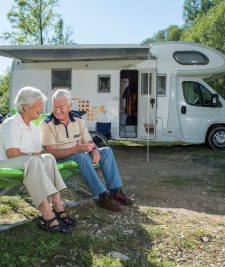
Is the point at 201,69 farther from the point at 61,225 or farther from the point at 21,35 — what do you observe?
the point at 21,35

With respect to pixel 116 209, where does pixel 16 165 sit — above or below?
above

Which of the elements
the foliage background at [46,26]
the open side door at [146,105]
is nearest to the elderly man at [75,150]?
the open side door at [146,105]

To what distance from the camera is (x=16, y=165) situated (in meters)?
3.76

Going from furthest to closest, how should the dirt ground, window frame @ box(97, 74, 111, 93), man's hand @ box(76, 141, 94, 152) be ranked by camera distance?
window frame @ box(97, 74, 111, 93)
the dirt ground
man's hand @ box(76, 141, 94, 152)

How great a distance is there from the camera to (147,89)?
396 inches

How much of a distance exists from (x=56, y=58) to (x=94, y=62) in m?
0.90

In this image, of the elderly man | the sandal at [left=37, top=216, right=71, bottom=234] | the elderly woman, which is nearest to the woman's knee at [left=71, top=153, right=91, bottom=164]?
the elderly man

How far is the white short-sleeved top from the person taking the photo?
12.7ft

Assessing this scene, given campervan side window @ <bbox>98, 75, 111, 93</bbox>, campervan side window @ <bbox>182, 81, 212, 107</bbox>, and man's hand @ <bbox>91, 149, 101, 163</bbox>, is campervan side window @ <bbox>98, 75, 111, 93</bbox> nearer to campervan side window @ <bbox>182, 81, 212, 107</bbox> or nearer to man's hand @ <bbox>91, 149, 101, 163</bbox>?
campervan side window @ <bbox>182, 81, 212, 107</bbox>

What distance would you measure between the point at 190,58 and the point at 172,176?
4.00 m

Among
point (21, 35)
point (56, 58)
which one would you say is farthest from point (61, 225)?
point (21, 35)

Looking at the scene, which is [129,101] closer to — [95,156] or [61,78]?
[61,78]

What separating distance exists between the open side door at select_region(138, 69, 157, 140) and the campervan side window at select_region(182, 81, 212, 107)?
759 mm

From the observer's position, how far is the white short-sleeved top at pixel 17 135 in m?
3.88
